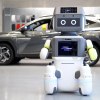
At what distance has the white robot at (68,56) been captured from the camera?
13.9ft

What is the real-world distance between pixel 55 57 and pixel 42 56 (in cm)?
18

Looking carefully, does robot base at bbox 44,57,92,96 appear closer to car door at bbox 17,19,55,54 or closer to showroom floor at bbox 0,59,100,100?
showroom floor at bbox 0,59,100,100

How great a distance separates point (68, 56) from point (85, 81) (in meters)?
0.44

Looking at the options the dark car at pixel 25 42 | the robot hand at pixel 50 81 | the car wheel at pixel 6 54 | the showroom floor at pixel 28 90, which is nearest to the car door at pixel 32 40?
the dark car at pixel 25 42

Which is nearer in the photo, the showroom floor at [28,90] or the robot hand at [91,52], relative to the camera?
the showroom floor at [28,90]

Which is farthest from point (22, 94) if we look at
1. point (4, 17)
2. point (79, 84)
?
point (4, 17)

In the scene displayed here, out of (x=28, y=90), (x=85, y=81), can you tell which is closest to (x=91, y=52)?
(x=85, y=81)

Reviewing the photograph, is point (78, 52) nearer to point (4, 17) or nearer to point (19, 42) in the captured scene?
point (19, 42)

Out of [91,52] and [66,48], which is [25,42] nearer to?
[66,48]

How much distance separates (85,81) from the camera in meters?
4.16

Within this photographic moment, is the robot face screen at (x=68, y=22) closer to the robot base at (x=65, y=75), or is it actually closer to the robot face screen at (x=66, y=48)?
the robot face screen at (x=66, y=48)

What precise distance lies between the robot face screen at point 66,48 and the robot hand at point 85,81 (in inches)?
12.3

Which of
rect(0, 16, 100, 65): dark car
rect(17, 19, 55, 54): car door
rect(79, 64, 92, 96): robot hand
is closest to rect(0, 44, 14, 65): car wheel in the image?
rect(0, 16, 100, 65): dark car

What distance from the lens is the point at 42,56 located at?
439cm
